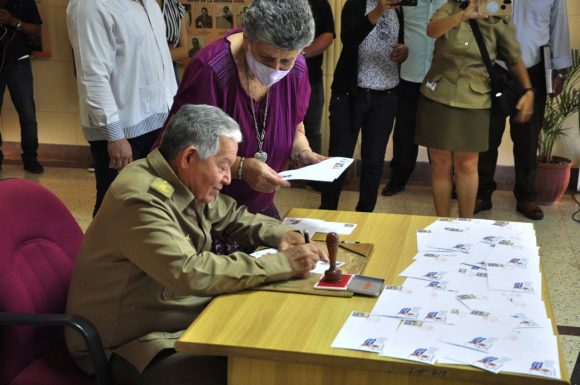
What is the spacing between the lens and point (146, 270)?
191 centimetres

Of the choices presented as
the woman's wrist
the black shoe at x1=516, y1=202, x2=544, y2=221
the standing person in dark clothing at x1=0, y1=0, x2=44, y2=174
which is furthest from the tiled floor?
the woman's wrist

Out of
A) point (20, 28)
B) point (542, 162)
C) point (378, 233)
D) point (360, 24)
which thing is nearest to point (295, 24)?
point (378, 233)

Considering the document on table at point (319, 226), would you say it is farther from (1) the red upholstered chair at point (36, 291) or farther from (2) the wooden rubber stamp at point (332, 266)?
(1) the red upholstered chair at point (36, 291)

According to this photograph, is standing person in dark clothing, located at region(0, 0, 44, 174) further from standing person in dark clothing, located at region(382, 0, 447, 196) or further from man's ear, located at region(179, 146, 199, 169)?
man's ear, located at region(179, 146, 199, 169)

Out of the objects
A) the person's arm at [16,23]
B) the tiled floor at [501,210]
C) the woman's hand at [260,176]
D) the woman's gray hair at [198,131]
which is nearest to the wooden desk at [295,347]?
the woman's gray hair at [198,131]

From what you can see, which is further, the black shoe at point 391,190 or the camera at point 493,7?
the black shoe at point 391,190

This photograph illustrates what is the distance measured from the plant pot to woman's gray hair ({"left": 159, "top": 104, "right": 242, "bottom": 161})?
3.70m

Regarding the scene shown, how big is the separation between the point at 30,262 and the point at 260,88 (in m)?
0.99

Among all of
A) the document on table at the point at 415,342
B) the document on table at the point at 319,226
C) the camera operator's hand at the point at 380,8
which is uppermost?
the camera operator's hand at the point at 380,8

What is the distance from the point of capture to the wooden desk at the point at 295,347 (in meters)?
1.56

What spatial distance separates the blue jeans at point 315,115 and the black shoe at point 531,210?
1.54 m

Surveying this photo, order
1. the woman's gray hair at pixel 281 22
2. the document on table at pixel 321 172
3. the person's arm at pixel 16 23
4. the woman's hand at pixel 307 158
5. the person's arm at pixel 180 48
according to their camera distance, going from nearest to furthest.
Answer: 1. the woman's gray hair at pixel 281 22
2. the document on table at pixel 321 172
3. the woman's hand at pixel 307 158
4. the person's arm at pixel 180 48
5. the person's arm at pixel 16 23

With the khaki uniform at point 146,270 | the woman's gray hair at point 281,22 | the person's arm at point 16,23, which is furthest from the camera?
the person's arm at point 16,23

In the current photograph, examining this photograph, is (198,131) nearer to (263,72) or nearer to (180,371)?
(263,72)
